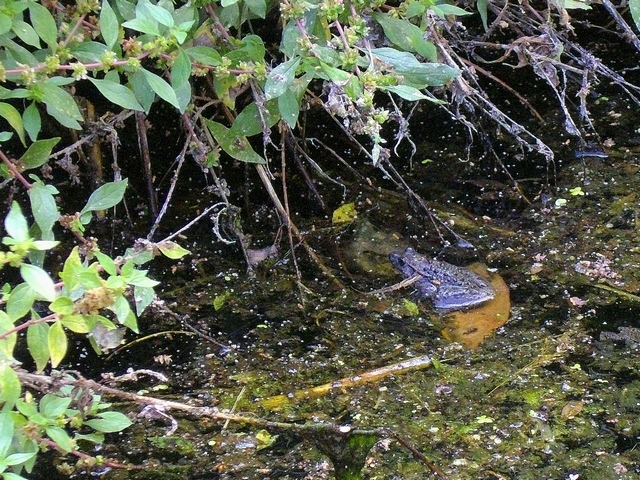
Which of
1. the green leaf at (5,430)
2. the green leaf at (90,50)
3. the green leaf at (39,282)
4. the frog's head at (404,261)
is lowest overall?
the frog's head at (404,261)

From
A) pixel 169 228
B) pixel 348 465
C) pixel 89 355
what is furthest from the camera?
pixel 169 228

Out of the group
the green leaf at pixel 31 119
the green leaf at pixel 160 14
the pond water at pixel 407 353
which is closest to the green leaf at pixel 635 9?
the pond water at pixel 407 353

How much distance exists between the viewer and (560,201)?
2.41 metres

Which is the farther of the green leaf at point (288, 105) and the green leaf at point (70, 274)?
the green leaf at point (288, 105)

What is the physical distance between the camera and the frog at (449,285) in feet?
6.66

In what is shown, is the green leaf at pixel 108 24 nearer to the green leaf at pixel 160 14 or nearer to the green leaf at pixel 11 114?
the green leaf at pixel 160 14

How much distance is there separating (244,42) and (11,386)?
2.73 ft

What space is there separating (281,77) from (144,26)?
24 centimetres

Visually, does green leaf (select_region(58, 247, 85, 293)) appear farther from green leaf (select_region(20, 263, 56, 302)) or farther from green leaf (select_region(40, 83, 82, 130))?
green leaf (select_region(40, 83, 82, 130))

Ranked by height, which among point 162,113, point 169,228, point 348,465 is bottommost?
point 348,465

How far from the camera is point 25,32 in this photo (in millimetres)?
1276

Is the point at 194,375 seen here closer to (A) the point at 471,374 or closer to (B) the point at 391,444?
(B) the point at 391,444

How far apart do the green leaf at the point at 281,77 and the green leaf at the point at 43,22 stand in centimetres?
37

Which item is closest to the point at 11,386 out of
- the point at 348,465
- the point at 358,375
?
the point at 348,465
